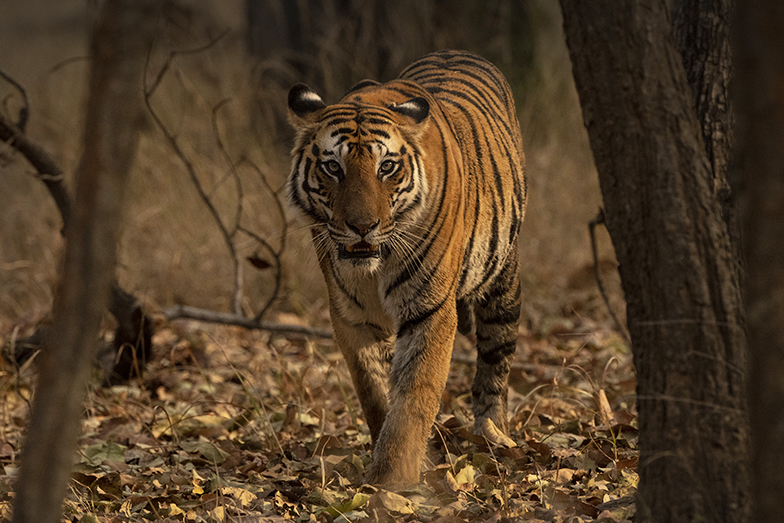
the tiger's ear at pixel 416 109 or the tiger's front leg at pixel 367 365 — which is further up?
the tiger's ear at pixel 416 109

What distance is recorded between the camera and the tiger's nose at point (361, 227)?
280cm

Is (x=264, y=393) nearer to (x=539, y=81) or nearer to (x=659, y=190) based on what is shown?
(x=659, y=190)

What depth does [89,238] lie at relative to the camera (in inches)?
50.8

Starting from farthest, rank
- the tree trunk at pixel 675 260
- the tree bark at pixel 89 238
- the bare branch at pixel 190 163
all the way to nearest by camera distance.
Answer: the bare branch at pixel 190 163
the tree trunk at pixel 675 260
the tree bark at pixel 89 238

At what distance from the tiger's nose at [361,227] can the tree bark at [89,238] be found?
1.52 m

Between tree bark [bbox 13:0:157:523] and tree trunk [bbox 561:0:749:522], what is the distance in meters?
1.09

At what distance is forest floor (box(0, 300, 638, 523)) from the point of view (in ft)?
8.45

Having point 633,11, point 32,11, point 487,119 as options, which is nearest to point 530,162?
point 487,119

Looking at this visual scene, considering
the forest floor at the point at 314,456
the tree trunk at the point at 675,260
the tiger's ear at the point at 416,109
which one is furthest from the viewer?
the tiger's ear at the point at 416,109

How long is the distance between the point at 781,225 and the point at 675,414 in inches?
25.4

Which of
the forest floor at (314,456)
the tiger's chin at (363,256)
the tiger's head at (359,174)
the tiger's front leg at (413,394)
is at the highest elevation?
the tiger's head at (359,174)

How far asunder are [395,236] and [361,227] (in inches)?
8.0

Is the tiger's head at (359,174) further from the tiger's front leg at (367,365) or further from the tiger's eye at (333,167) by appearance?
the tiger's front leg at (367,365)

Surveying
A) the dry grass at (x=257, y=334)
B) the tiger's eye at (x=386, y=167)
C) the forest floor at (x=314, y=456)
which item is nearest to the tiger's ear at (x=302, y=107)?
the tiger's eye at (x=386, y=167)
